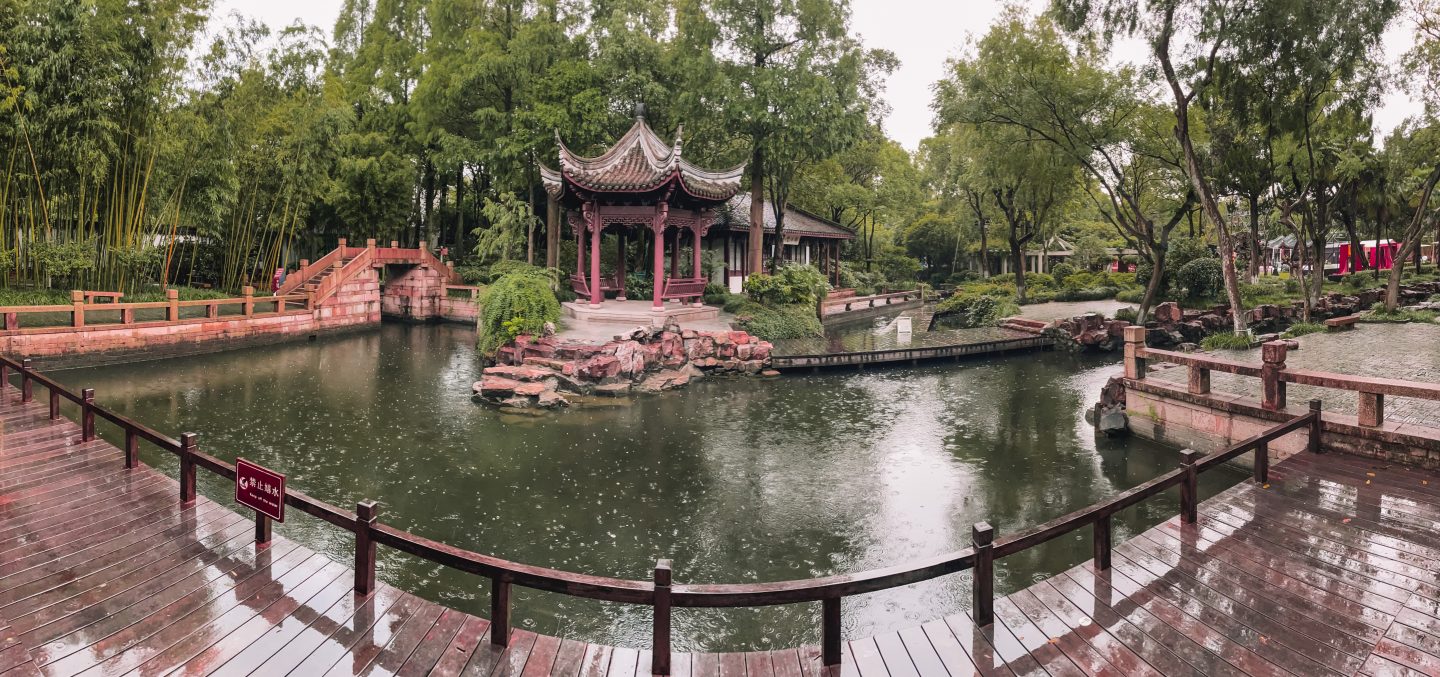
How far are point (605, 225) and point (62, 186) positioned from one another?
12897 millimetres

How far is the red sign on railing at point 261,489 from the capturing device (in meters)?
5.02

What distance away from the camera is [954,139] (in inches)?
1299

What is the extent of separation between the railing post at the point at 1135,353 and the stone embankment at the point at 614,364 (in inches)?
325

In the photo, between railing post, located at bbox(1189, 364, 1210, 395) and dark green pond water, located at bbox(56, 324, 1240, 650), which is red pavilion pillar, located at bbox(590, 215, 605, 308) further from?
railing post, located at bbox(1189, 364, 1210, 395)

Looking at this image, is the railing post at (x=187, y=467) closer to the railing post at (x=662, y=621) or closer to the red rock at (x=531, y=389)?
the railing post at (x=662, y=621)

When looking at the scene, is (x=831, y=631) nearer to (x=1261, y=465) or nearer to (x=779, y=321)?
(x=1261, y=465)

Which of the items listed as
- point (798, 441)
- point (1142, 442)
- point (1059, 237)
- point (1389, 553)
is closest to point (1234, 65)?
point (1142, 442)

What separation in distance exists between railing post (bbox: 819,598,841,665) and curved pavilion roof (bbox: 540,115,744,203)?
1595 cm

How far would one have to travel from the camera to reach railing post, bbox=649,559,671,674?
143 inches

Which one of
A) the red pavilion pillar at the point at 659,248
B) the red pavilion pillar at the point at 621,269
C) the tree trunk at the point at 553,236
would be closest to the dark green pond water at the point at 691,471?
the red pavilion pillar at the point at 659,248

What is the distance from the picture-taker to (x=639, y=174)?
2020 cm

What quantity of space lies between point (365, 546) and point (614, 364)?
1095 cm

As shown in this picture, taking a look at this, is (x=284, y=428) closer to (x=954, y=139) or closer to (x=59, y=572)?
(x=59, y=572)

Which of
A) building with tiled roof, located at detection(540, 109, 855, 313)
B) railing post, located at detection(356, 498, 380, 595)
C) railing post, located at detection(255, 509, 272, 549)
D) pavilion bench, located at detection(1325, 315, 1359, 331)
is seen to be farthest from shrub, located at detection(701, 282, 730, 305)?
railing post, located at detection(356, 498, 380, 595)
